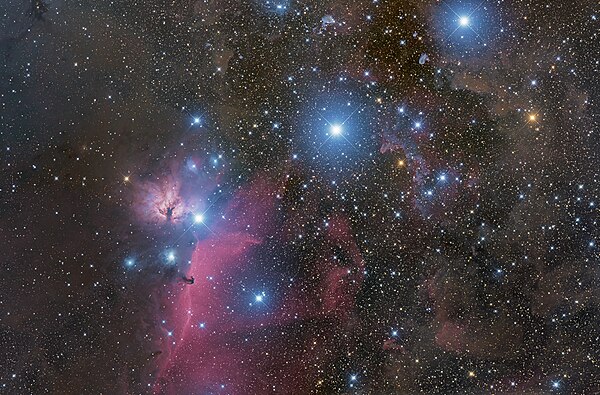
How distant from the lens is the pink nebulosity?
4977 mm

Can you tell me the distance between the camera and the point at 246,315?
5.11 m

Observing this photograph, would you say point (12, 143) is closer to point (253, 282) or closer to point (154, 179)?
point (154, 179)

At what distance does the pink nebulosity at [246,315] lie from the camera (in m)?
4.98

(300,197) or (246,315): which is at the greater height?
(300,197)

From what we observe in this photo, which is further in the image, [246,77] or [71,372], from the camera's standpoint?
[71,372]

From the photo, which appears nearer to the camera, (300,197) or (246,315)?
(300,197)

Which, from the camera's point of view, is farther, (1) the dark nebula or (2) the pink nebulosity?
(2) the pink nebulosity

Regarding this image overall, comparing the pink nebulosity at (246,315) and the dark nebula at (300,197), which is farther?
the pink nebulosity at (246,315)

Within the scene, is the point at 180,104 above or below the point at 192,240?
above

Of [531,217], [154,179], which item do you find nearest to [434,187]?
[531,217]

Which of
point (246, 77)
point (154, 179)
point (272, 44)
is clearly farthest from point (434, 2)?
point (154, 179)

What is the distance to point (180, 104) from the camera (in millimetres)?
4871

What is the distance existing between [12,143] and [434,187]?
462cm

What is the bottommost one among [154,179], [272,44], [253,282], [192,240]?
[253,282]
